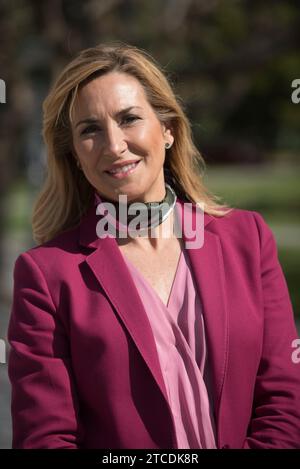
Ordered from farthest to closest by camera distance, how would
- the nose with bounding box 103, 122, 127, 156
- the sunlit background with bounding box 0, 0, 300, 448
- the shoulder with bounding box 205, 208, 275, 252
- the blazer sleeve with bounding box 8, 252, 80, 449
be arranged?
the sunlit background with bounding box 0, 0, 300, 448 < the shoulder with bounding box 205, 208, 275, 252 < the nose with bounding box 103, 122, 127, 156 < the blazer sleeve with bounding box 8, 252, 80, 449

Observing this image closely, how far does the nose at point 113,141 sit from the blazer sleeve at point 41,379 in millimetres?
405

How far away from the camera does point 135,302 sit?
6.89 feet

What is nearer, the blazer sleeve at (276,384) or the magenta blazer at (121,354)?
the magenta blazer at (121,354)

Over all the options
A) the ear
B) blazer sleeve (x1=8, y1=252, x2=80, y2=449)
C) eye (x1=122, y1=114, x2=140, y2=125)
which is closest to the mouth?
eye (x1=122, y1=114, x2=140, y2=125)

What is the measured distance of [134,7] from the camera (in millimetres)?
9227

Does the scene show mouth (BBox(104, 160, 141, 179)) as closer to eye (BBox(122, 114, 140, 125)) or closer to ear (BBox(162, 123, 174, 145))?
eye (BBox(122, 114, 140, 125))

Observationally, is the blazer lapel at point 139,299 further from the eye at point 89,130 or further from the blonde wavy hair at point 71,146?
the eye at point 89,130

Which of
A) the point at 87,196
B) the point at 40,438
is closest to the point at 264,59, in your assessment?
the point at 87,196

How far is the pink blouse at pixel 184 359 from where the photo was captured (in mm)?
2072

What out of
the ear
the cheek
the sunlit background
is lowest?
the cheek

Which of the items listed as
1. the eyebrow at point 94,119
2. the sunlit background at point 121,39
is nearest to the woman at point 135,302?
the eyebrow at point 94,119

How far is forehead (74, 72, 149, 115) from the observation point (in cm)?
214

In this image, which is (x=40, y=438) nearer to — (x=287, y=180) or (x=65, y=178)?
(x=65, y=178)

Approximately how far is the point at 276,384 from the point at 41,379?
2.11ft
